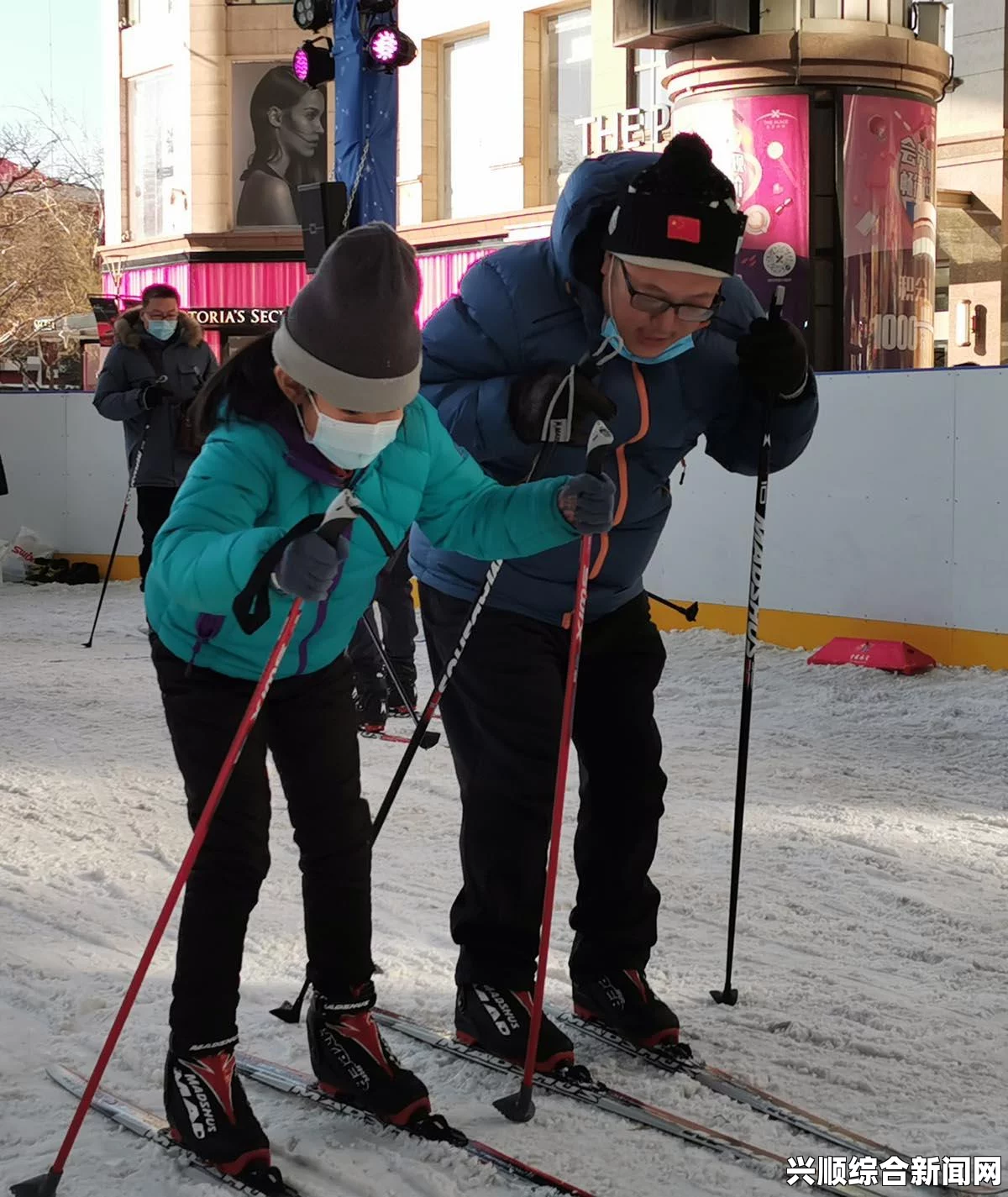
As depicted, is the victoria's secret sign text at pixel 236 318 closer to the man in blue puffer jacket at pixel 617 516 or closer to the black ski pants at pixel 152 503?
the black ski pants at pixel 152 503

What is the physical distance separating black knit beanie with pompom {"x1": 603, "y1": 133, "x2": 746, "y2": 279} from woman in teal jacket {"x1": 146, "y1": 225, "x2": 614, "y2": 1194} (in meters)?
0.47

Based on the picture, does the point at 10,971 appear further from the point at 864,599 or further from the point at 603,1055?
the point at 864,599

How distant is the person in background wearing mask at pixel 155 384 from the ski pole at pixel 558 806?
634 cm

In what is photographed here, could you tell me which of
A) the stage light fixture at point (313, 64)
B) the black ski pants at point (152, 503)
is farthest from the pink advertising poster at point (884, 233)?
the black ski pants at point (152, 503)

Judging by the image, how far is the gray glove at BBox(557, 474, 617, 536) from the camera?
2.84 m

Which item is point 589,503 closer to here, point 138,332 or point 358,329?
point 358,329

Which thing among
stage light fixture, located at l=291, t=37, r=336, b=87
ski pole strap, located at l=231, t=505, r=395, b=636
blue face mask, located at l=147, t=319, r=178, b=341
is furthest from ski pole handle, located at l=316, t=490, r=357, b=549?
stage light fixture, located at l=291, t=37, r=336, b=87

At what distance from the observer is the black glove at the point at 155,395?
927 cm

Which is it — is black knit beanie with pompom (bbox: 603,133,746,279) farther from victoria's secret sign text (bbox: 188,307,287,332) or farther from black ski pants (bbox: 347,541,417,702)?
victoria's secret sign text (bbox: 188,307,287,332)

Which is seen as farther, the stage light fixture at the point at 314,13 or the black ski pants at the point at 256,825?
the stage light fixture at the point at 314,13

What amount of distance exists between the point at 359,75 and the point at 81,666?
378 centimetres

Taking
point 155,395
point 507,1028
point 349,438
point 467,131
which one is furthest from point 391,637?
point 467,131

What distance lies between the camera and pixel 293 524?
2736 mm

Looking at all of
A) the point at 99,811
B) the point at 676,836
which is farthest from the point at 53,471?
the point at 676,836
